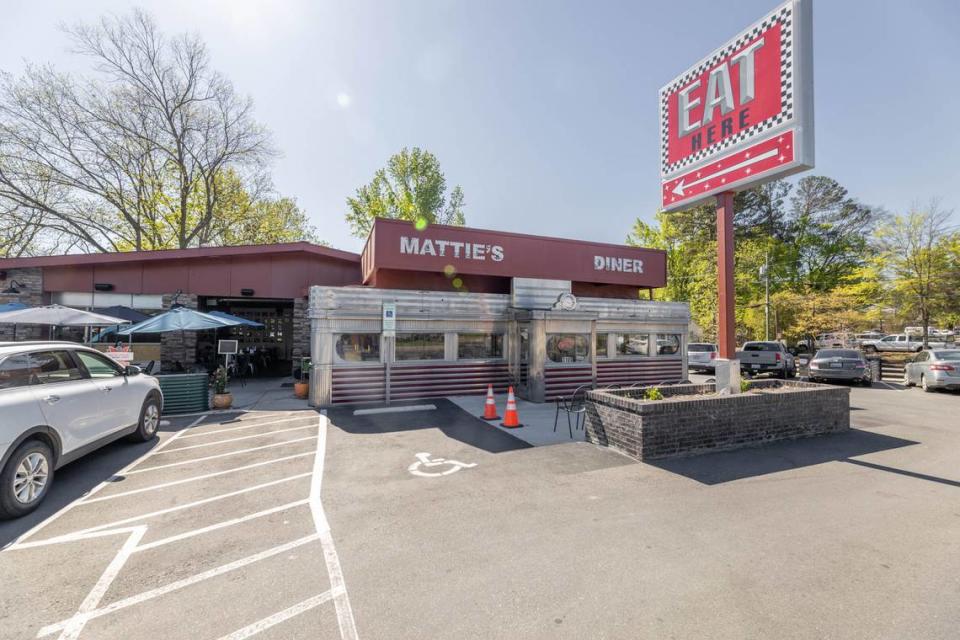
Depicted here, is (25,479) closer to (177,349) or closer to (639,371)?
(177,349)

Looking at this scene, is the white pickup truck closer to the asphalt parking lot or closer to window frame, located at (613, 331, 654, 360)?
window frame, located at (613, 331, 654, 360)

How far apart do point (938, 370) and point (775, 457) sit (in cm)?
1261

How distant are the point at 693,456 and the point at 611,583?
4006 millimetres

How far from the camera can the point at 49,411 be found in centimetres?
461

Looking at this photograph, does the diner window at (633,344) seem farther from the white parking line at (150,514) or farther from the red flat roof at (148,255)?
the red flat roof at (148,255)

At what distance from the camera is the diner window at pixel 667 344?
595 inches

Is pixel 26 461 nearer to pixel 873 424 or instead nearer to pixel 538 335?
pixel 538 335

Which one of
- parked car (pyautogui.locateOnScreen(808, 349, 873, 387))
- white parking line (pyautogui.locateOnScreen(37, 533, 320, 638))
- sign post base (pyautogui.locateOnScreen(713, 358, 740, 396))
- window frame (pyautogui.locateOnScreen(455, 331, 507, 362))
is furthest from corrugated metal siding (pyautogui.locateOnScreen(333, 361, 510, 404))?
parked car (pyautogui.locateOnScreen(808, 349, 873, 387))

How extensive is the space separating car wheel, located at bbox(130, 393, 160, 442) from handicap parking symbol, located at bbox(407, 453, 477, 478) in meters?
4.93

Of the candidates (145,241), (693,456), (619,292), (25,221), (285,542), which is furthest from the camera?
(145,241)

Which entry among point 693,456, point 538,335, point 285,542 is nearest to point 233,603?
point 285,542

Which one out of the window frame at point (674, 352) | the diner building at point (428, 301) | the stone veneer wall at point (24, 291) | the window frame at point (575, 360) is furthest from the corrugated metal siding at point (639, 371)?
the stone veneer wall at point (24, 291)

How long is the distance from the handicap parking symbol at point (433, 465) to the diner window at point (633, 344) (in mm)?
9989

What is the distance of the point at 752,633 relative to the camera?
8.30 feet
